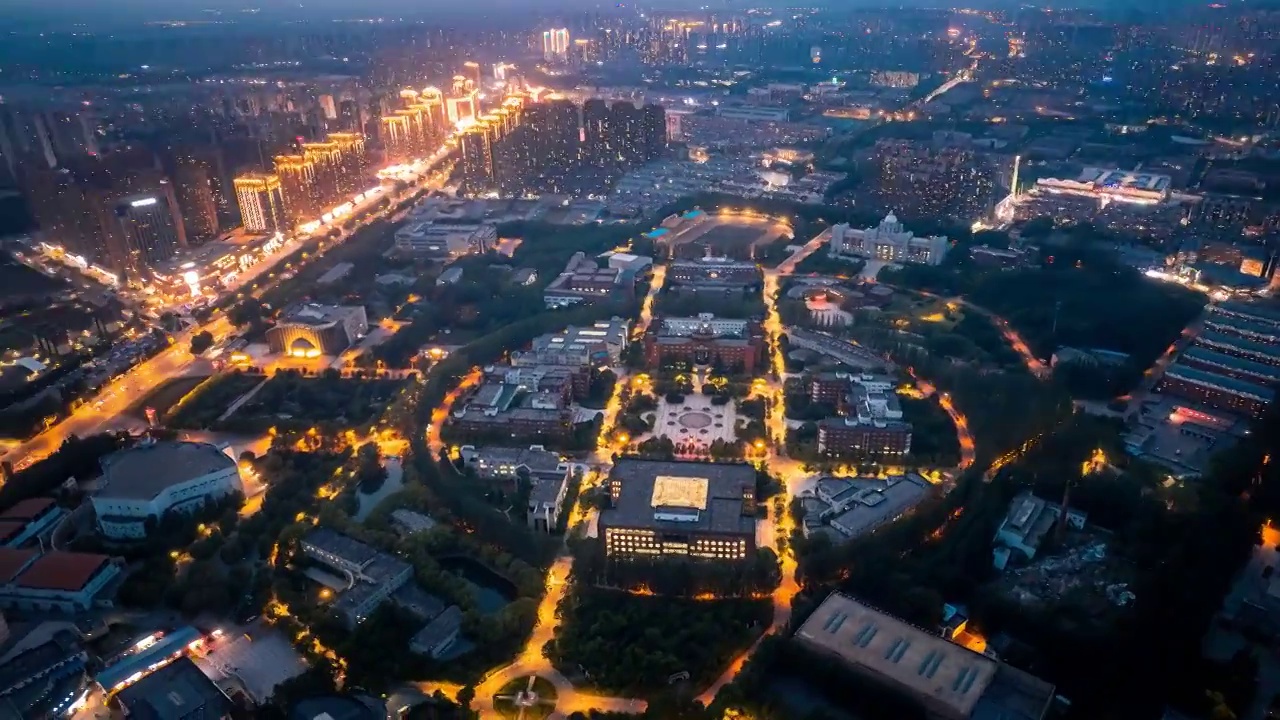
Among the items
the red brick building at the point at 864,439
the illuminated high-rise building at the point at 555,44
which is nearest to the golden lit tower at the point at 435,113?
the illuminated high-rise building at the point at 555,44

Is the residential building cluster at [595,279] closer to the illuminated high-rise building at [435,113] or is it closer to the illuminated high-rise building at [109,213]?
the illuminated high-rise building at [109,213]

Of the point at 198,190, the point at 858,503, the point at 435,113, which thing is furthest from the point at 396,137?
the point at 858,503

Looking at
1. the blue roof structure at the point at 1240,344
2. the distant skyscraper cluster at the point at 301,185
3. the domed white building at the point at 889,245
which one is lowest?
the blue roof structure at the point at 1240,344

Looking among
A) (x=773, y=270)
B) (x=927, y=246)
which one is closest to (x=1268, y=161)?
(x=927, y=246)

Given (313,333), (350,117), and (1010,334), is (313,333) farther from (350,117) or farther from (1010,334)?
(350,117)

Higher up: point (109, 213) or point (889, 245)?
point (109, 213)

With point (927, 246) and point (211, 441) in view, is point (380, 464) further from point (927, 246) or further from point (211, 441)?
point (927, 246)
